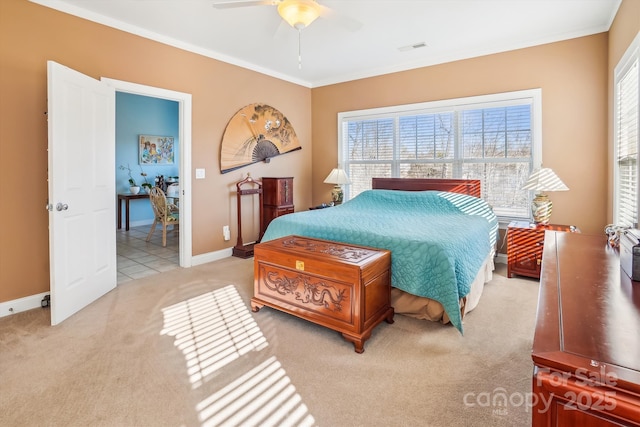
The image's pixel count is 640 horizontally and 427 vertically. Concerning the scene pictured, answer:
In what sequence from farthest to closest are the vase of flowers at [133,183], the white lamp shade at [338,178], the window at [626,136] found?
1. the vase of flowers at [133,183]
2. the white lamp shade at [338,178]
3. the window at [626,136]

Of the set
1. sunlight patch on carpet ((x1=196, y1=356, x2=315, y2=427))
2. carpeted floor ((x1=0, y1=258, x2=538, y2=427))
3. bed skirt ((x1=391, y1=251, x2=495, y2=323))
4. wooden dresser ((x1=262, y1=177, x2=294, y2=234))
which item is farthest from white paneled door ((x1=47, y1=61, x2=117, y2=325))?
bed skirt ((x1=391, y1=251, x2=495, y2=323))

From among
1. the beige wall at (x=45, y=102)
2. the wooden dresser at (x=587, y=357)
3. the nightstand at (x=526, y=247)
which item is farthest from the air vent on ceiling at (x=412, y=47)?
the wooden dresser at (x=587, y=357)

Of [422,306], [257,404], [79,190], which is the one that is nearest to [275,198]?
[79,190]

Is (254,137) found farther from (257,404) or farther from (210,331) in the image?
(257,404)

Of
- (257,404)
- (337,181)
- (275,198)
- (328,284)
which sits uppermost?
(337,181)

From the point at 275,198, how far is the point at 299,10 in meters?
2.83

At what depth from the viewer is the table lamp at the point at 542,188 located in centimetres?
359

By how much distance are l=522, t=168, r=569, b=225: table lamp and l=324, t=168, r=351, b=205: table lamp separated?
2430mm

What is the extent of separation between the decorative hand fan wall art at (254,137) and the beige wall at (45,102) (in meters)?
0.15

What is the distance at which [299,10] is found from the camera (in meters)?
2.46

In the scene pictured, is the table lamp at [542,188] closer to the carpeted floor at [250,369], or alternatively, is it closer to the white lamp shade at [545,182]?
the white lamp shade at [545,182]

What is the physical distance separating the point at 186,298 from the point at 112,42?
2.69m

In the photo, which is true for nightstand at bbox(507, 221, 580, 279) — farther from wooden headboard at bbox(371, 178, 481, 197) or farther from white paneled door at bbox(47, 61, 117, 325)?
white paneled door at bbox(47, 61, 117, 325)

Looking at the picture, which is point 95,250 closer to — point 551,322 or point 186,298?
point 186,298
